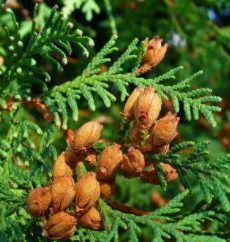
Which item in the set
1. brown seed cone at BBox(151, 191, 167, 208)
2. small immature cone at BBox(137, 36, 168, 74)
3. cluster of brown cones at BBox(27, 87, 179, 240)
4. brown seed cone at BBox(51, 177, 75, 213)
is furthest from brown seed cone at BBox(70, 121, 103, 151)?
brown seed cone at BBox(151, 191, 167, 208)

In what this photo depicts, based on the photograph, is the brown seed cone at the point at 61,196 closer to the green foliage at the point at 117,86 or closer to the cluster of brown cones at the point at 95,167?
the cluster of brown cones at the point at 95,167

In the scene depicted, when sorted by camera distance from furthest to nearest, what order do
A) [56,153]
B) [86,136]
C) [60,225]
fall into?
[56,153] < [86,136] < [60,225]

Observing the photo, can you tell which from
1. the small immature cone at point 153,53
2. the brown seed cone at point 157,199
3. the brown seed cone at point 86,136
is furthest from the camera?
the brown seed cone at point 157,199

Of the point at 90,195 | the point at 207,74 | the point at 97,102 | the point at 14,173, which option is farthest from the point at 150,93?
the point at 207,74

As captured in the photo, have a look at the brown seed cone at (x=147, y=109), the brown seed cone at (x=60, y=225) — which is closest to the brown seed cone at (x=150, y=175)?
the brown seed cone at (x=147, y=109)

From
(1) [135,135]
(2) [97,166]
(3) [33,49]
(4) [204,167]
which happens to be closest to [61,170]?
(2) [97,166]

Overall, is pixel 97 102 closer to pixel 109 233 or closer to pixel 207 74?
pixel 207 74

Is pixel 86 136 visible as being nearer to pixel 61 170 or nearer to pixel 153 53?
pixel 61 170

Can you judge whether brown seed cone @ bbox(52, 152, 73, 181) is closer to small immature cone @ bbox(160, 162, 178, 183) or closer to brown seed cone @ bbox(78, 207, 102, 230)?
brown seed cone @ bbox(78, 207, 102, 230)
